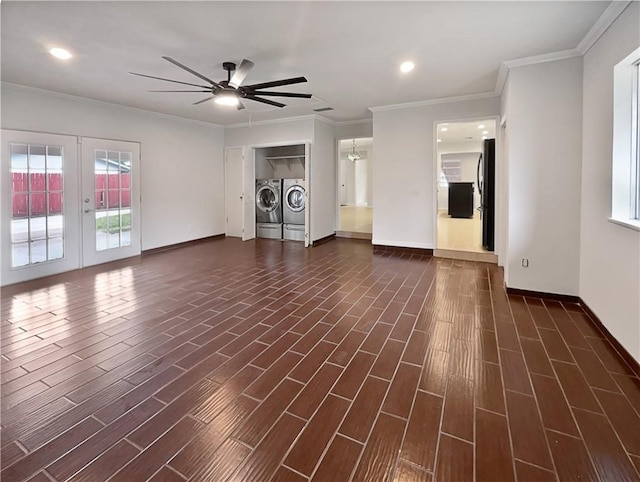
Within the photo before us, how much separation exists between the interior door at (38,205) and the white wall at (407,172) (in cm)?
509

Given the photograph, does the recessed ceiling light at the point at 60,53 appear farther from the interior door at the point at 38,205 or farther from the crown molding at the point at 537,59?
the crown molding at the point at 537,59

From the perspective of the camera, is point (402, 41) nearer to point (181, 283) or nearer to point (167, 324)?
point (167, 324)

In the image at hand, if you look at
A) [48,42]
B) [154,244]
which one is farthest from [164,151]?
[48,42]

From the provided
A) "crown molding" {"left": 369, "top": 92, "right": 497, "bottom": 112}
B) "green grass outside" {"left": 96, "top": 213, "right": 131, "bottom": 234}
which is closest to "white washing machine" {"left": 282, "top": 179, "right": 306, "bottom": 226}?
"crown molding" {"left": 369, "top": 92, "right": 497, "bottom": 112}

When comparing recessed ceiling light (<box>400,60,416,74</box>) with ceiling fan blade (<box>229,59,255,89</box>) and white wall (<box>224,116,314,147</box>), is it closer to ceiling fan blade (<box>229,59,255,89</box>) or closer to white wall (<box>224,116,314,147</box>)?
ceiling fan blade (<box>229,59,255,89</box>)

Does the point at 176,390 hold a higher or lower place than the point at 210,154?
lower

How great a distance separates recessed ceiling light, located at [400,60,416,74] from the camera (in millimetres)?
3843

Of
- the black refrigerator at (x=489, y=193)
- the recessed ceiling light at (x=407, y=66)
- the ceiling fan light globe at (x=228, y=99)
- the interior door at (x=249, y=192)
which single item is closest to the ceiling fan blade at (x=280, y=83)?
the ceiling fan light globe at (x=228, y=99)

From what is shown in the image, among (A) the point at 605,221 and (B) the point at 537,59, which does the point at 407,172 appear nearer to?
(B) the point at 537,59

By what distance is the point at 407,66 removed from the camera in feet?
12.9

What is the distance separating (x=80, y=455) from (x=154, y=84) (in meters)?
4.52

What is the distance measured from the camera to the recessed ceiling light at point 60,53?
3.39 metres

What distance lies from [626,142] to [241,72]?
3.44m

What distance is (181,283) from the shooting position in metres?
4.32
